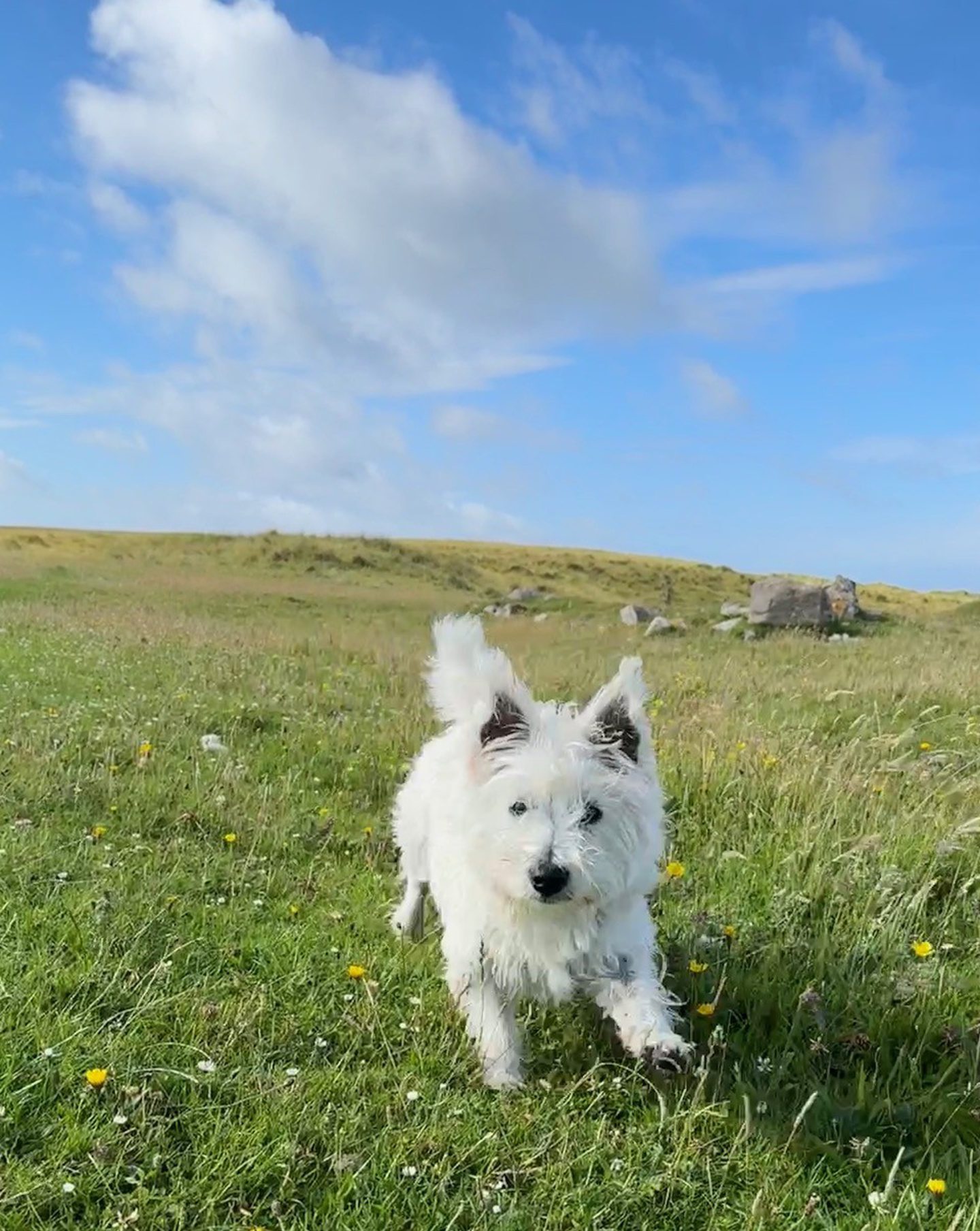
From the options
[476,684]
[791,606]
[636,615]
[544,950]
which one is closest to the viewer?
[544,950]

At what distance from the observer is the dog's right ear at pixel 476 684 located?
4.43 metres

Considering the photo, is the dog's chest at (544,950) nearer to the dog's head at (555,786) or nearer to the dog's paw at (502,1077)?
the dog's head at (555,786)

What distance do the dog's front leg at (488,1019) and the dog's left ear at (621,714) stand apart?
1.17m

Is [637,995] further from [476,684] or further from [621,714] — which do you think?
[476,684]

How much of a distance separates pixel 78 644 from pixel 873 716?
12.8 m

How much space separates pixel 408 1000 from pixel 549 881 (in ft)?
4.65

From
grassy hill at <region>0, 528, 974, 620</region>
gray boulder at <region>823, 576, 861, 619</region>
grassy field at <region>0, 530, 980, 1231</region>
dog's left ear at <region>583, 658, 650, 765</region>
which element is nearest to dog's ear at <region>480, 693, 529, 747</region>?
dog's left ear at <region>583, 658, 650, 765</region>

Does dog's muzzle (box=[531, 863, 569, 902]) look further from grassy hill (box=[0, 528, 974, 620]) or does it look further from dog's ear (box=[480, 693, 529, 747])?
grassy hill (box=[0, 528, 974, 620])

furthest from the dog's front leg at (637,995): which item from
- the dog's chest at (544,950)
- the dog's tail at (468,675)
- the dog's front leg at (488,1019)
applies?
the dog's tail at (468,675)

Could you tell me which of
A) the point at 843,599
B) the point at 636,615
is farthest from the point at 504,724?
the point at 843,599

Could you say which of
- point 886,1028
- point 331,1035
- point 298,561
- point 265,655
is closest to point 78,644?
point 265,655

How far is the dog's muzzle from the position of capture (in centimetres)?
400

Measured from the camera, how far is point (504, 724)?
4.46 m

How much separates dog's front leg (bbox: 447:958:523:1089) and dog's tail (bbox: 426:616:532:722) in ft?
3.81
